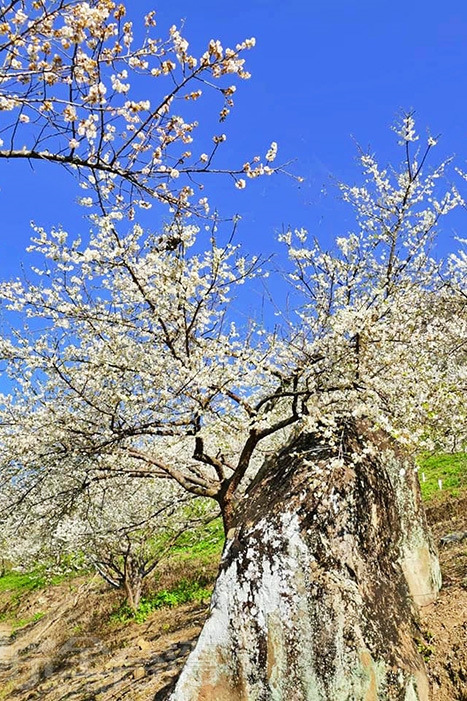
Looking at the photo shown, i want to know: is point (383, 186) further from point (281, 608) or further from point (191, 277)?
point (281, 608)

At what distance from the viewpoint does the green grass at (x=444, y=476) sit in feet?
50.9

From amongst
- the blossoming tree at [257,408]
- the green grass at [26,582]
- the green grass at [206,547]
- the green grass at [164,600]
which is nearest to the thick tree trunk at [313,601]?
the blossoming tree at [257,408]

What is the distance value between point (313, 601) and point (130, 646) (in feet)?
24.1

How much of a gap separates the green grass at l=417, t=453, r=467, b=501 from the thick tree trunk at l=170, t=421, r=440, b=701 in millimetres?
8648

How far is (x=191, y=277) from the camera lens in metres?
5.93

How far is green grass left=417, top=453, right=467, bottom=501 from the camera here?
50.9 ft

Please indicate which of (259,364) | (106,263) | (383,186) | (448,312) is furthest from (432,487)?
(106,263)

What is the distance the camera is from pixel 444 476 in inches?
727

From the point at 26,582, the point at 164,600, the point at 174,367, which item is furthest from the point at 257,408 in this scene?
the point at 26,582

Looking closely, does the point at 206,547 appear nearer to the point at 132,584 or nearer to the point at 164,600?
the point at 132,584

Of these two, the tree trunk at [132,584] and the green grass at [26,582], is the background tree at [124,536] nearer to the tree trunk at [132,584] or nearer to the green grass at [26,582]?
the tree trunk at [132,584]

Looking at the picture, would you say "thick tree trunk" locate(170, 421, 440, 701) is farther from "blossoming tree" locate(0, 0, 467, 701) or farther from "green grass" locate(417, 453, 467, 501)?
"green grass" locate(417, 453, 467, 501)

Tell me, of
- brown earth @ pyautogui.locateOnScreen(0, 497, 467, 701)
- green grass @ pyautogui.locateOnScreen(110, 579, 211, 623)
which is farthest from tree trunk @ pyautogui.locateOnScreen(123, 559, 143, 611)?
brown earth @ pyautogui.locateOnScreen(0, 497, 467, 701)

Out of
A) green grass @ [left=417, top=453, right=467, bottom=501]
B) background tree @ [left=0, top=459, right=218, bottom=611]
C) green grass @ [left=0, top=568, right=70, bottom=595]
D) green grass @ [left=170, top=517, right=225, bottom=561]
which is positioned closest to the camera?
background tree @ [left=0, top=459, right=218, bottom=611]
